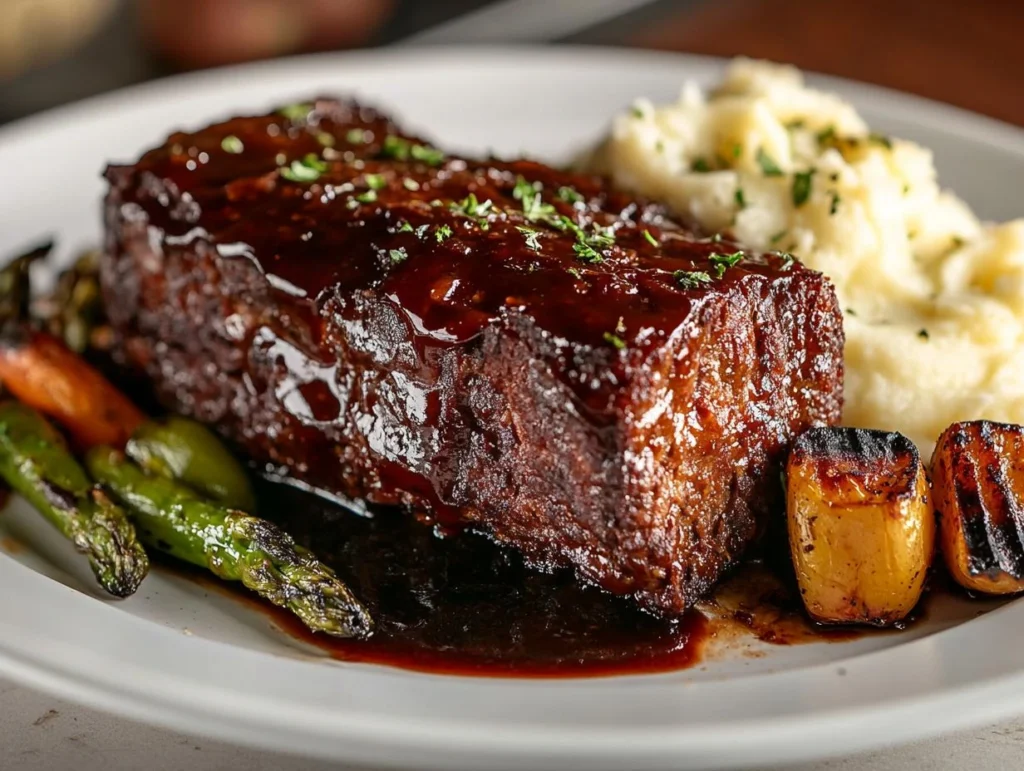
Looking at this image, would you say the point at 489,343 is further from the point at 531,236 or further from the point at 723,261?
the point at 723,261

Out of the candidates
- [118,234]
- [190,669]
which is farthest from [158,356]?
[190,669]

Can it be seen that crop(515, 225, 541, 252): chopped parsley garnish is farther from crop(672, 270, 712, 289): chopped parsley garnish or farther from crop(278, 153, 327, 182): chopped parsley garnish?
crop(278, 153, 327, 182): chopped parsley garnish

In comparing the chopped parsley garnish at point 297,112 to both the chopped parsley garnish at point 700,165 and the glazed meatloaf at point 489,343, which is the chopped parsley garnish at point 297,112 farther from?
the chopped parsley garnish at point 700,165

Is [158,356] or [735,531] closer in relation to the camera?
[735,531]

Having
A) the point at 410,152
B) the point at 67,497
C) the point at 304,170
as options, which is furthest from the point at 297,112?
the point at 67,497

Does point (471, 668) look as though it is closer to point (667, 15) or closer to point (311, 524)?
point (311, 524)

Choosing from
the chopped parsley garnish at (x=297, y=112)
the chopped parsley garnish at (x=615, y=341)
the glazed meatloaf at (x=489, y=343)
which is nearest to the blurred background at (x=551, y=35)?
the chopped parsley garnish at (x=297, y=112)

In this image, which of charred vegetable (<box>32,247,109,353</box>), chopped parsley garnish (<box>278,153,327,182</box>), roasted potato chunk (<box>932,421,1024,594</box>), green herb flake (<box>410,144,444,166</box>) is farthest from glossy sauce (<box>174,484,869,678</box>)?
charred vegetable (<box>32,247,109,353</box>)
